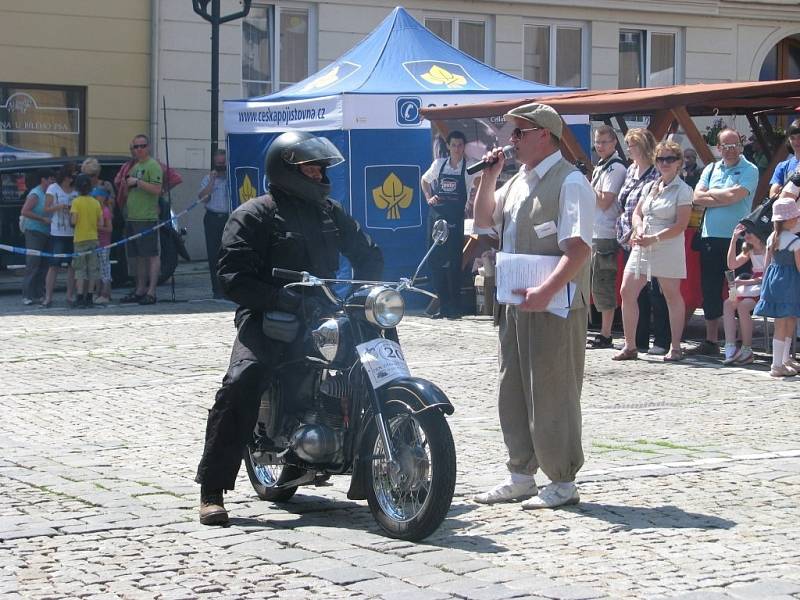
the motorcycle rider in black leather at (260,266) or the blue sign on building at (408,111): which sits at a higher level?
the blue sign on building at (408,111)

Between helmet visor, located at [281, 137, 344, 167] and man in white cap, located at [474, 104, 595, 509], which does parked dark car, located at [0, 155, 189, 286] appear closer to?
helmet visor, located at [281, 137, 344, 167]

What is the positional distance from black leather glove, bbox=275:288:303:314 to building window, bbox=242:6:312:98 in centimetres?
2021

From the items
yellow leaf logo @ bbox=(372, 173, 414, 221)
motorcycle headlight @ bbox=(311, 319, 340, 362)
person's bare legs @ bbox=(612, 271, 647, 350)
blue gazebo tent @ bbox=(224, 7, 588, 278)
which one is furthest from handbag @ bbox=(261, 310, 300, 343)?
yellow leaf logo @ bbox=(372, 173, 414, 221)

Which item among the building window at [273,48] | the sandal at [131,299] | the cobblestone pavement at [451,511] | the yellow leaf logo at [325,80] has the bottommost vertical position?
the cobblestone pavement at [451,511]

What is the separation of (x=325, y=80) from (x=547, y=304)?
Answer: 484 inches

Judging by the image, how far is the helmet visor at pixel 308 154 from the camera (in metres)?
6.86

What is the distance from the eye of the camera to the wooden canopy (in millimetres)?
13891

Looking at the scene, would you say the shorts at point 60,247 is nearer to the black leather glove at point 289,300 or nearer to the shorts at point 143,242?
the shorts at point 143,242

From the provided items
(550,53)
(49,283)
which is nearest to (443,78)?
(49,283)

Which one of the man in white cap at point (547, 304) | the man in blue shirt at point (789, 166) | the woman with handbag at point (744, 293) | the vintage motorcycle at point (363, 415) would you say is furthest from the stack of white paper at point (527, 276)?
the woman with handbag at point (744, 293)

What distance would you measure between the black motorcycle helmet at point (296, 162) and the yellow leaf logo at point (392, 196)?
406 inches

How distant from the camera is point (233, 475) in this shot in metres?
6.82

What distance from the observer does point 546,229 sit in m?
6.90

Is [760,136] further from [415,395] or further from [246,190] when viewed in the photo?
[415,395]
